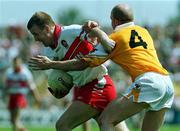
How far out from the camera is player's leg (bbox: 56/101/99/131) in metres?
10.1

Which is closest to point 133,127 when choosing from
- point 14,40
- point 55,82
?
point 14,40

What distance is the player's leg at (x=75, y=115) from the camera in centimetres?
1010

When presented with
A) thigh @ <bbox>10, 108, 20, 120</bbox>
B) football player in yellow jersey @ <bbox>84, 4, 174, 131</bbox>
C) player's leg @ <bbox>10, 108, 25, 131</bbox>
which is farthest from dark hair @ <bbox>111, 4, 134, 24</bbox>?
thigh @ <bbox>10, 108, 20, 120</bbox>

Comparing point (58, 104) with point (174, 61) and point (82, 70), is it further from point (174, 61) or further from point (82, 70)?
point (82, 70)

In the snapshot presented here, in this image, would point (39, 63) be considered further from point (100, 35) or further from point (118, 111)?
point (118, 111)

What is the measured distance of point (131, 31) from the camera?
31.7ft

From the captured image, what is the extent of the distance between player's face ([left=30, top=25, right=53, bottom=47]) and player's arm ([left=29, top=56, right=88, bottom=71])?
17.2 inches

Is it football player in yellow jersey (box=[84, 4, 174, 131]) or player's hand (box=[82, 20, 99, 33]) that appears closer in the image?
football player in yellow jersey (box=[84, 4, 174, 131])

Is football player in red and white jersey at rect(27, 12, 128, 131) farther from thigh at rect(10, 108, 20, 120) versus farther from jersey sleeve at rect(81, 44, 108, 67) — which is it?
thigh at rect(10, 108, 20, 120)

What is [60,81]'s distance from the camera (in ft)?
34.1

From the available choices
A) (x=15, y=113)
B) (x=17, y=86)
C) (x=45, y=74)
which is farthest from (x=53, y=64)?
(x=45, y=74)

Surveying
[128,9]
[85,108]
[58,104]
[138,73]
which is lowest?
[58,104]

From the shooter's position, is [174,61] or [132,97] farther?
[174,61]

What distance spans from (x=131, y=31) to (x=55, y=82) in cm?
141
